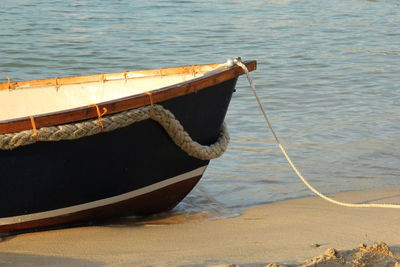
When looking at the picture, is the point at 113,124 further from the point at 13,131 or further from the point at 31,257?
the point at 31,257

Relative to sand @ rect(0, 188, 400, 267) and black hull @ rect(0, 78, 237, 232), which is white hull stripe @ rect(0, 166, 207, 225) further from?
sand @ rect(0, 188, 400, 267)

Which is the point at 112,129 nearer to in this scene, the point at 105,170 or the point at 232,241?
the point at 105,170

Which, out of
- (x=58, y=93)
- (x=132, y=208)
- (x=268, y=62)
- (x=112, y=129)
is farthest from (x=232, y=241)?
(x=268, y=62)

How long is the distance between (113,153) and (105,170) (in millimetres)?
120

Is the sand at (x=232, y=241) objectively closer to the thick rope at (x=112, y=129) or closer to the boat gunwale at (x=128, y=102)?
the thick rope at (x=112, y=129)

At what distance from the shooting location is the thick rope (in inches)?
156

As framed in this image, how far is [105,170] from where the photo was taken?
434 cm

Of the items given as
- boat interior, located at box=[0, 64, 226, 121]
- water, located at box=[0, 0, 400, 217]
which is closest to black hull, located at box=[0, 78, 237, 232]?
water, located at box=[0, 0, 400, 217]

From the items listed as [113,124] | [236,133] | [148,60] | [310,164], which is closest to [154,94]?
[113,124]

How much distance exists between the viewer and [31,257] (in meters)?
3.89

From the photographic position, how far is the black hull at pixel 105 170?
4.16 metres

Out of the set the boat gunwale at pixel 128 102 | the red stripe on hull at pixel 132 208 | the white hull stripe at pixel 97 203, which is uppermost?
the boat gunwale at pixel 128 102

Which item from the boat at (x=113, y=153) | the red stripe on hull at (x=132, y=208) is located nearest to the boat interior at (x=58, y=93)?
the boat at (x=113, y=153)

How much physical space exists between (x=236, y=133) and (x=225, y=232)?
114 inches
